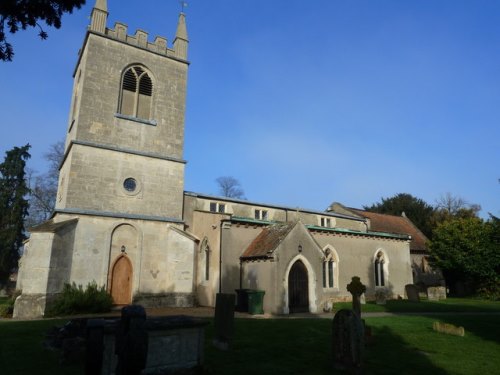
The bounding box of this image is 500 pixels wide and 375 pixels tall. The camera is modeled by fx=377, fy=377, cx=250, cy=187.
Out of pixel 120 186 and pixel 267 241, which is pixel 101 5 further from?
pixel 267 241

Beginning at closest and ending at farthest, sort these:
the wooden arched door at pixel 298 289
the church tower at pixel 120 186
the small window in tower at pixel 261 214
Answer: the church tower at pixel 120 186 < the wooden arched door at pixel 298 289 < the small window in tower at pixel 261 214

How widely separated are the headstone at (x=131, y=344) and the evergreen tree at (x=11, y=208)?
4051 centimetres

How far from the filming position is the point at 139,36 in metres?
23.8

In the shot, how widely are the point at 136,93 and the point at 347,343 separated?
19.7 m

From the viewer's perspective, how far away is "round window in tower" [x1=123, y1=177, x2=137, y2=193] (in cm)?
2133

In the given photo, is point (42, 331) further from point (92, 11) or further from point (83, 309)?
point (92, 11)

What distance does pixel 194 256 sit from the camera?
21547mm

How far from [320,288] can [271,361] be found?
11.7 meters

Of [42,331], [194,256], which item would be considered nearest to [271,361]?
[42,331]

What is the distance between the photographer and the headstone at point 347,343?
819 centimetres

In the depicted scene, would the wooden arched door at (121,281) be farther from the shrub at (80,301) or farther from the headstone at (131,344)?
the headstone at (131,344)

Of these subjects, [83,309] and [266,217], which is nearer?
[83,309]

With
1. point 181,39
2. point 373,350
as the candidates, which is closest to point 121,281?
point 373,350

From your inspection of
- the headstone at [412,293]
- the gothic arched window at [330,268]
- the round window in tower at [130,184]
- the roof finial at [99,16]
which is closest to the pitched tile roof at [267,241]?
the gothic arched window at [330,268]
